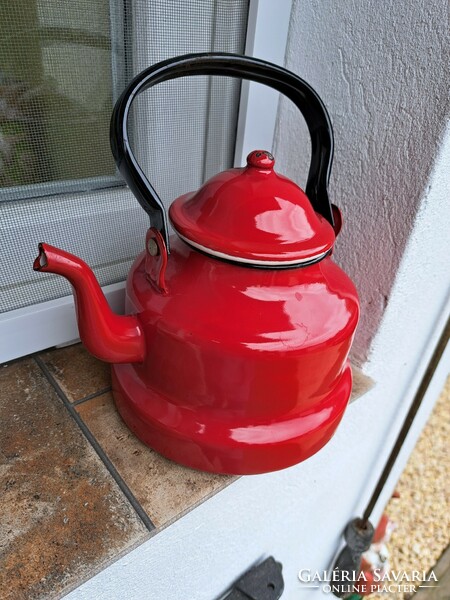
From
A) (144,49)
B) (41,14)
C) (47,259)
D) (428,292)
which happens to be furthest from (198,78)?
(428,292)

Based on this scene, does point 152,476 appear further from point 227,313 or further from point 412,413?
point 412,413

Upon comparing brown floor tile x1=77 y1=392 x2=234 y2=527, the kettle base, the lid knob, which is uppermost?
the lid knob

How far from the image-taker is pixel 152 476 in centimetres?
50

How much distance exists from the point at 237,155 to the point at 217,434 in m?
0.44

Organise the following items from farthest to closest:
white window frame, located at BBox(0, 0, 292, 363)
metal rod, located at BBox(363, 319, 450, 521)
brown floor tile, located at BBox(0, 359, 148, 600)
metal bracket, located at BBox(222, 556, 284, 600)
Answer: metal rod, located at BBox(363, 319, 450, 521) → metal bracket, located at BBox(222, 556, 284, 600) → white window frame, located at BBox(0, 0, 292, 363) → brown floor tile, located at BBox(0, 359, 148, 600)

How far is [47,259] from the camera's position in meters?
0.39

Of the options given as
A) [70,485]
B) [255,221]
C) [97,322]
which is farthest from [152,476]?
[255,221]

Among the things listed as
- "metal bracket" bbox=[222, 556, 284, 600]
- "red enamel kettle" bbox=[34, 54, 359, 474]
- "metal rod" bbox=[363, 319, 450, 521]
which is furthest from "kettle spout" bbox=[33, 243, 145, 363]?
"metal rod" bbox=[363, 319, 450, 521]

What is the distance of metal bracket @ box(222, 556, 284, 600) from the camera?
710mm

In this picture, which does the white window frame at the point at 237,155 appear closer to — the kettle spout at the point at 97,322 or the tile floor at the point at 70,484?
the tile floor at the point at 70,484

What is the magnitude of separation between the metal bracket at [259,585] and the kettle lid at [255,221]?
573 millimetres

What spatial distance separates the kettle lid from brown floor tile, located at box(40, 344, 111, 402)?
0.91 ft

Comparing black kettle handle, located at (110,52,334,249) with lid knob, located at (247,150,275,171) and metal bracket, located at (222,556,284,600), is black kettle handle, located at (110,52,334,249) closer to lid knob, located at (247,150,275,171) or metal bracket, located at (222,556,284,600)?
lid knob, located at (247,150,275,171)

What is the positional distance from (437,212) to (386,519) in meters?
1.09
